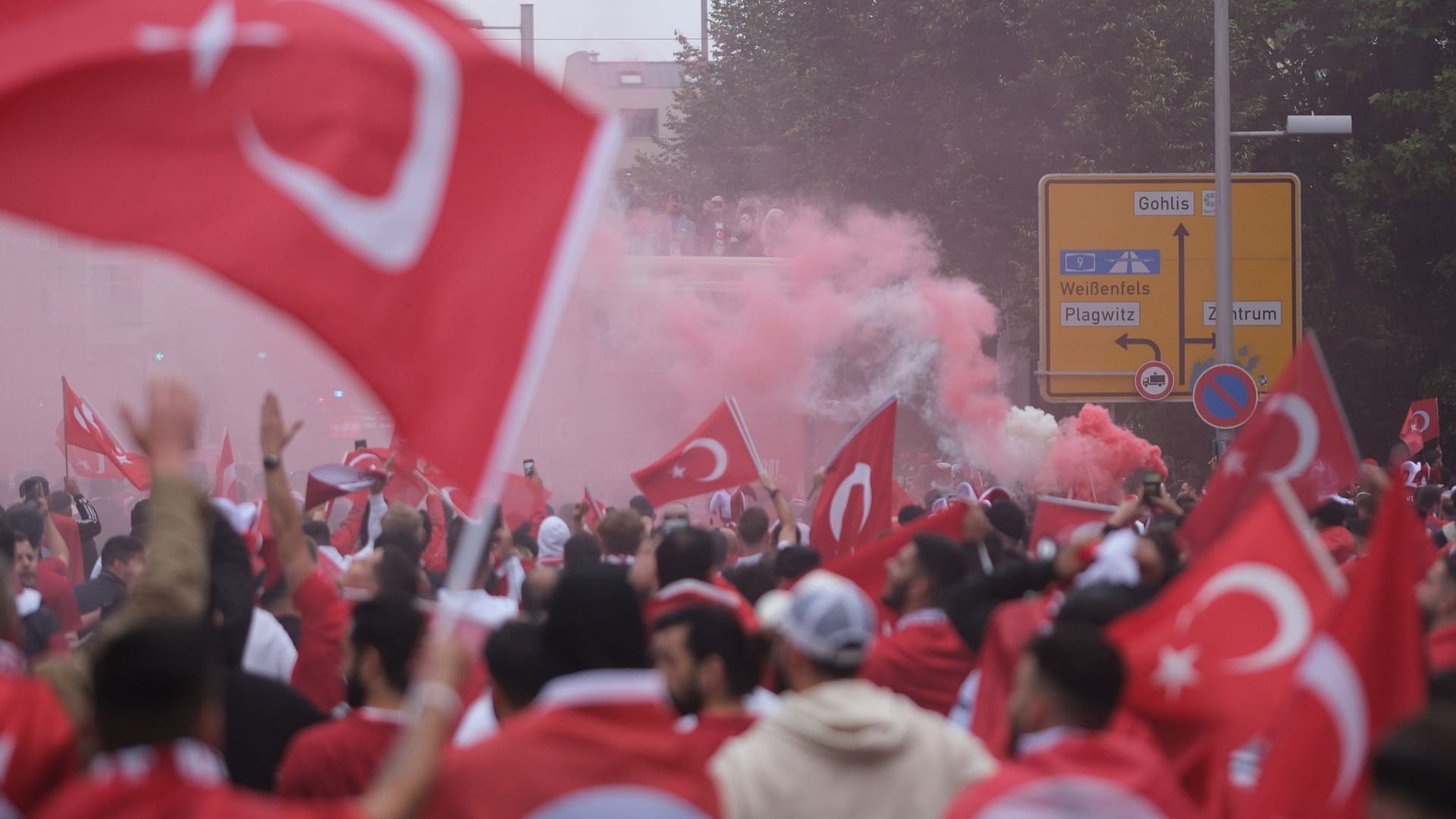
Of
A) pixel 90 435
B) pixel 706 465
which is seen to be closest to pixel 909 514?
pixel 706 465

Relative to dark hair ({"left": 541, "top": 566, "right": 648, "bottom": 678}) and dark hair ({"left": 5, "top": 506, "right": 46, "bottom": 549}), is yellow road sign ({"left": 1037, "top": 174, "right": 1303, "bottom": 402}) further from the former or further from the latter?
dark hair ({"left": 541, "top": 566, "right": 648, "bottom": 678})

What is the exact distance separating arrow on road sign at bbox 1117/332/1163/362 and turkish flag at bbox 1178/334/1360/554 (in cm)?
1164

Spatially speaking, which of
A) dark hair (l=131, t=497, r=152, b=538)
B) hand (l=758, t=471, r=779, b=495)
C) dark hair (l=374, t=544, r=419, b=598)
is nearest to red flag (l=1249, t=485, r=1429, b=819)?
dark hair (l=374, t=544, r=419, b=598)

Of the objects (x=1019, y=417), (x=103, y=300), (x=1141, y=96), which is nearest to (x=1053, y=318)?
(x=1019, y=417)

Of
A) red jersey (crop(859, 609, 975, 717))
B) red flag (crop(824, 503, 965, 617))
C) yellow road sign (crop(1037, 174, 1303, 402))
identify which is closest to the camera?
red jersey (crop(859, 609, 975, 717))

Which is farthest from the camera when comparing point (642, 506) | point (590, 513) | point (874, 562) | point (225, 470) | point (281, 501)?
point (642, 506)

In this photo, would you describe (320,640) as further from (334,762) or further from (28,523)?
(28,523)

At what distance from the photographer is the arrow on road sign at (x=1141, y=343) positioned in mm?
19500

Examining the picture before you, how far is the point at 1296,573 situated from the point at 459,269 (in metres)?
2.23

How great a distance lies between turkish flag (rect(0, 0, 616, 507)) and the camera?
3.67 metres

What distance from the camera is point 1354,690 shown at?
3.60 meters

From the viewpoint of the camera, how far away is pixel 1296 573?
4.45 m

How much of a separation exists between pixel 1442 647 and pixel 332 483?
667cm

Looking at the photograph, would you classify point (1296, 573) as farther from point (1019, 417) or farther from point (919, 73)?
point (919, 73)
